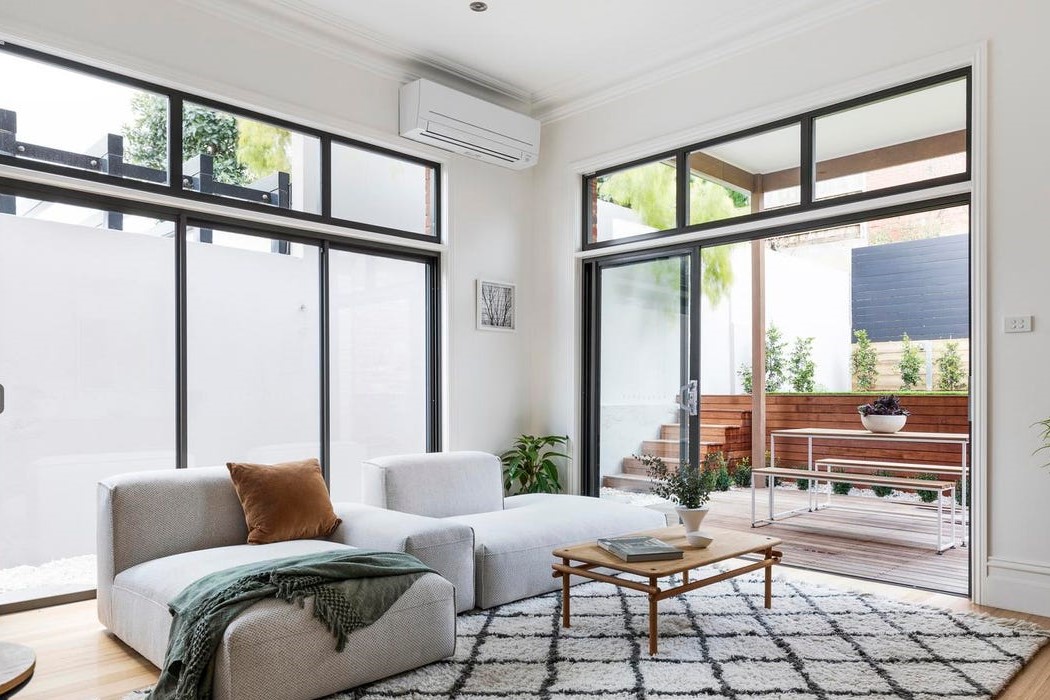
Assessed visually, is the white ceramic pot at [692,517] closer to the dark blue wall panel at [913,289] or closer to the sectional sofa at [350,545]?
the sectional sofa at [350,545]

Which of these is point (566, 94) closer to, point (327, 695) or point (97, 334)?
point (97, 334)

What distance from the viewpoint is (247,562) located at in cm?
285

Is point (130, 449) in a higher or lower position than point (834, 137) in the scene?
lower

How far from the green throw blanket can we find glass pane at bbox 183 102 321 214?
2327 millimetres

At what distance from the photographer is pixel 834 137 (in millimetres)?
4297

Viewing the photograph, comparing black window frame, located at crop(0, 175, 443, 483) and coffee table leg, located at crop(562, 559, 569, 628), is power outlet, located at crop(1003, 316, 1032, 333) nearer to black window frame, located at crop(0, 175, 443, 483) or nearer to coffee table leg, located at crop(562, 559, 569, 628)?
coffee table leg, located at crop(562, 559, 569, 628)

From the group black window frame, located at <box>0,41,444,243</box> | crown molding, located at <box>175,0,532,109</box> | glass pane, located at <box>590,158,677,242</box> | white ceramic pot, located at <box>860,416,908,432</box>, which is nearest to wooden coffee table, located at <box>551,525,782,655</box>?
glass pane, located at <box>590,158,677,242</box>

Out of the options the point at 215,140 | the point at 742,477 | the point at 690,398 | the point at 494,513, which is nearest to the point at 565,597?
the point at 494,513

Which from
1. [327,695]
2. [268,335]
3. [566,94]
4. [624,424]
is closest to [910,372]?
[624,424]

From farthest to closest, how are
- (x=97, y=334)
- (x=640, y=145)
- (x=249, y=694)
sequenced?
(x=640, y=145) → (x=97, y=334) → (x=249, y=694)

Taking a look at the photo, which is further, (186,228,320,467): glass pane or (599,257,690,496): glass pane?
(599,257,690,496): glass pane

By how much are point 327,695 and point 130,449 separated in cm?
200

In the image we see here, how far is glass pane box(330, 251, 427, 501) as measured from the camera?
15.6 ft

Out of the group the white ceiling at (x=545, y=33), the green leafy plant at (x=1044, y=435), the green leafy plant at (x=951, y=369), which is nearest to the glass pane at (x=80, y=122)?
the white ceiling at (x=545, y=33)
